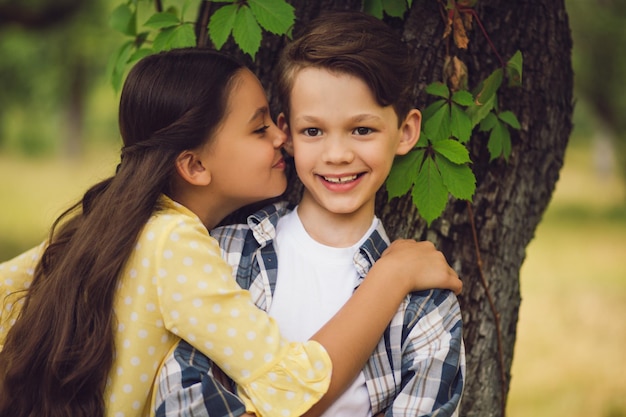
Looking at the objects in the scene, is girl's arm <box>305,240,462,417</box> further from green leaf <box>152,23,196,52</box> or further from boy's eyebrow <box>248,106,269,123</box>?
green leaf <box>152,23,196,52</box>

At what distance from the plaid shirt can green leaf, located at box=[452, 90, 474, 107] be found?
0.45 metres

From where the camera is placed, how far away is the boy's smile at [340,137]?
198 cm

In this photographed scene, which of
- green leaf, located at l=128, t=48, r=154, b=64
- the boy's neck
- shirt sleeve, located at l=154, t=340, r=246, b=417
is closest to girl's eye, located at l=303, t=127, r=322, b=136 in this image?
the boy's neck

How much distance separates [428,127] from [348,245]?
423 mm

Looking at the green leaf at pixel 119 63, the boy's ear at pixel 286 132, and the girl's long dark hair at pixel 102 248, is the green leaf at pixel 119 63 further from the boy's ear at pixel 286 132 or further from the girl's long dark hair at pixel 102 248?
the boy's ear at pixel 286 132

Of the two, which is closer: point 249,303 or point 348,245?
point 249,303

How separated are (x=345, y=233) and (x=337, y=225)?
33mm

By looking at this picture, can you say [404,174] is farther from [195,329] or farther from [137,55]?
[137,55]

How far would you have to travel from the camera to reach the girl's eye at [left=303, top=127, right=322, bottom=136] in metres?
2.04

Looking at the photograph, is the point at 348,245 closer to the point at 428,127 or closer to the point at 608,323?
the point at 428,127

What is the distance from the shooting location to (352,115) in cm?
197

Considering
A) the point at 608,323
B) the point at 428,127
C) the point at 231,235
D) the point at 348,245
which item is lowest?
the point at 231,235

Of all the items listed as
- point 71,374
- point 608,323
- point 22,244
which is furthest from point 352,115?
point 22,244

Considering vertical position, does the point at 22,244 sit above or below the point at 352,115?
below
